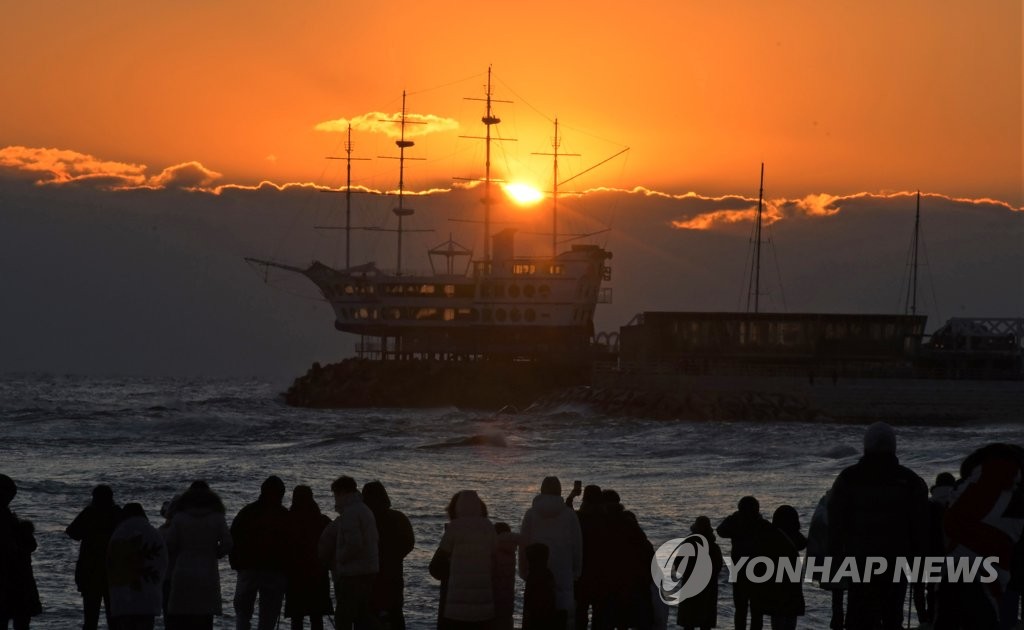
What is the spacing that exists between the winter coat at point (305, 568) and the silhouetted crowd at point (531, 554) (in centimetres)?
1

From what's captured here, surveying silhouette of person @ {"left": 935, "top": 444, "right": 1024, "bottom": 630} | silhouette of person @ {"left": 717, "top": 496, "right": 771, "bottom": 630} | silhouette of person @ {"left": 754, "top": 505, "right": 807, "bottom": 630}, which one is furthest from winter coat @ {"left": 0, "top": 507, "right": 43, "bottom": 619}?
silhouette of person @ {"left": 935, "top": 444, "right": 1024, "bottom": 630}

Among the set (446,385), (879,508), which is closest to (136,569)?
(879,508)

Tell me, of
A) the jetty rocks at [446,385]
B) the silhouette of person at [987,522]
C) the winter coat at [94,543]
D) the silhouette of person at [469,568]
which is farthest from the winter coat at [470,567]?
the jetty rocks at [446,385]

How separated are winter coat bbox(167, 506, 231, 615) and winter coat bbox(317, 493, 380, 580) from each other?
0.82 metres

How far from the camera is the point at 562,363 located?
98.8 m

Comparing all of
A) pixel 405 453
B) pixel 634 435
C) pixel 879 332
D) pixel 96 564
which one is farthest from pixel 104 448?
pixel 879 332

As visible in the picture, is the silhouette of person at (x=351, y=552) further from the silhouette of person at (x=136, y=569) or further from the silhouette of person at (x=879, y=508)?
the silhouette of person at (x=879, y=508)

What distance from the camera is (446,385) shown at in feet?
318

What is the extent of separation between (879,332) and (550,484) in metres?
76.9

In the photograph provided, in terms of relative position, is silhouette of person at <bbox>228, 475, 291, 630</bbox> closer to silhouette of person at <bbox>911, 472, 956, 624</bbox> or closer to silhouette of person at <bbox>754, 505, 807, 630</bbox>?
silhouette of person at <bbox>754, 505, 807, 630</bbox>

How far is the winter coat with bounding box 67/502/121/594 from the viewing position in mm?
11977

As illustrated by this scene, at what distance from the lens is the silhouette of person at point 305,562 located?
1180 centimetres

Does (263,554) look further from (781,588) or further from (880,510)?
(880,510)

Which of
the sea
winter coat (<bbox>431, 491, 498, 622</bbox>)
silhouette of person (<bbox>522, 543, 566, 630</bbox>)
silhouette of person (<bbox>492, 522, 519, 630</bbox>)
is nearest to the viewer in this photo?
winter coat (<bbox>431, 491, 498, 622</bbox>)
